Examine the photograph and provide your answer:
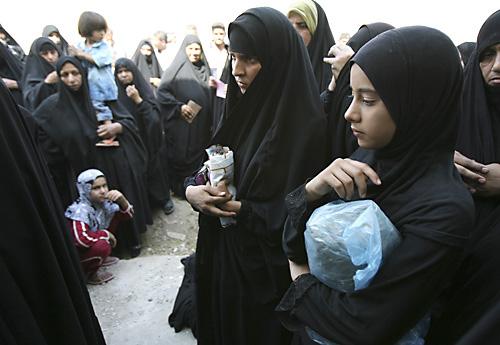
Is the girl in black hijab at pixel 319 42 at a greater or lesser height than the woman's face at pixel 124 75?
greater

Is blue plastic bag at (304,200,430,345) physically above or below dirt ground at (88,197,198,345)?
above

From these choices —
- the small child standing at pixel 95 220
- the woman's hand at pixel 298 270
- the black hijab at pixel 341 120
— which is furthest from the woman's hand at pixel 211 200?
the small child standing at pixel 95 220

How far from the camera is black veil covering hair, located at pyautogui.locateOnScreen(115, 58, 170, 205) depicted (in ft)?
14.7

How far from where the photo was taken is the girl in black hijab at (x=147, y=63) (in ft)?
21.6

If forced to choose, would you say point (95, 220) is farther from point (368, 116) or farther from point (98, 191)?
point (368, 116)

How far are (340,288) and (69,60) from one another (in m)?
3.50

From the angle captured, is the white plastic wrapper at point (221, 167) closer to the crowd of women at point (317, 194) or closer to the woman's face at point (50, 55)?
the crowd of women at point (317, 194)

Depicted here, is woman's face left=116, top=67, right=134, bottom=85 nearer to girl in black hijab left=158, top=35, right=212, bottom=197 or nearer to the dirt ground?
girl in black hijab left=158, top=35, right=212, bottom=197

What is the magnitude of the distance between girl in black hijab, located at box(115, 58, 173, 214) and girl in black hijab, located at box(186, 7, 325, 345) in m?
2.94

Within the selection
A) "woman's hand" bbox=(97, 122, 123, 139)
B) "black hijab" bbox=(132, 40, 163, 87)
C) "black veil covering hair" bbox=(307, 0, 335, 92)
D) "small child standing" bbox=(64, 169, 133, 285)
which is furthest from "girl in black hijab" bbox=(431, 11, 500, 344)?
"black hijab" bbox=(132, 40, 163, 87)

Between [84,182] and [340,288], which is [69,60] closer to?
[84,182]

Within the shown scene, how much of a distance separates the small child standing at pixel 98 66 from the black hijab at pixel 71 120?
0.21 meters

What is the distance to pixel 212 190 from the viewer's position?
1.67 m

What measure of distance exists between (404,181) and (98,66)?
395cm
